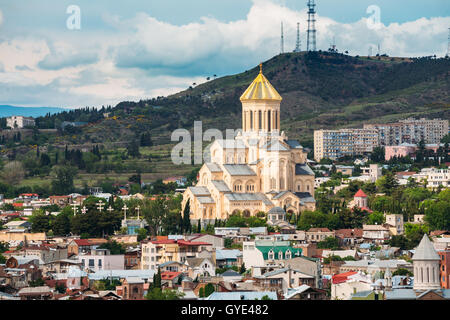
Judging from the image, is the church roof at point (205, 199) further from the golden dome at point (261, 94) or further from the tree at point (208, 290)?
the tree at point (208, 290)

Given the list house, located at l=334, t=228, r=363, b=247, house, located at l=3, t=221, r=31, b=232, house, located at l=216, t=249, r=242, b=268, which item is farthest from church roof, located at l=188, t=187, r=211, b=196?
house, located at l=216, t=249, r=242, b=268

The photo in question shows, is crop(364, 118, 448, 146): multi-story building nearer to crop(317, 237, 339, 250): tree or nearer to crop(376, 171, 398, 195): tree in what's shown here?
crop(376, 171, 398, 195): tree

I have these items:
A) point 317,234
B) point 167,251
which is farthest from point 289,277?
point 317,234

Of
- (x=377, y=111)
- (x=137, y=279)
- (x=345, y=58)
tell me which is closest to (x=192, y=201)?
(x=137, y=279)

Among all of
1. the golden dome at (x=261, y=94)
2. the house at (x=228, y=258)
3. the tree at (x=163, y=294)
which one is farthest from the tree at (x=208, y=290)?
the golden dome at (x=261, y=94)

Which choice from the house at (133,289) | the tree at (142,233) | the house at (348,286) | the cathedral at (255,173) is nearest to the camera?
the house at (133,289)

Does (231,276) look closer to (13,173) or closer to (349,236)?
(349,236)

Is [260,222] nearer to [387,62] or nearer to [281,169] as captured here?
[281,169]
